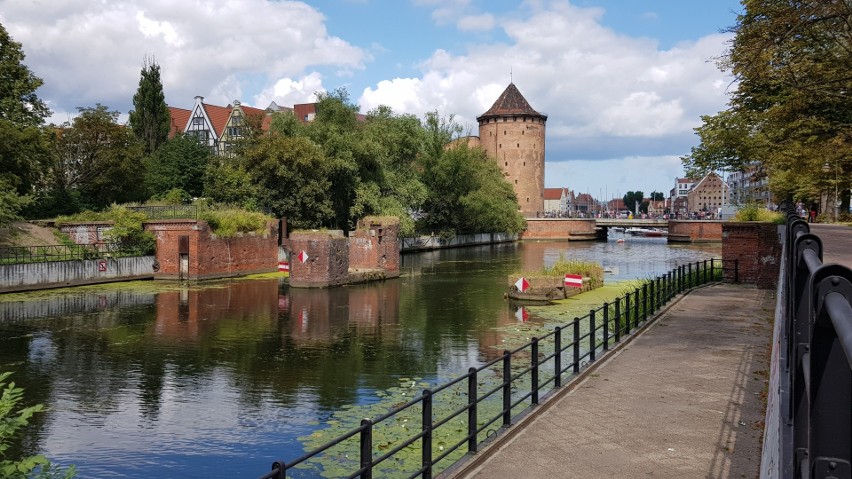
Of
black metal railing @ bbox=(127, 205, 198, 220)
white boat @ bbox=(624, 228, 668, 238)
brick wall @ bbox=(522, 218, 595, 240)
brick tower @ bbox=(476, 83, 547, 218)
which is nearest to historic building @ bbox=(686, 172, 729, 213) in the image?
white boat @ bbox=(624, 228, 668, 238)

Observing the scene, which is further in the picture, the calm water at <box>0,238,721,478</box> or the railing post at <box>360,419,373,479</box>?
the calm water at <box>0,238,721,478</box>

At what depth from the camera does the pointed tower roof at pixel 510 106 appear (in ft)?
350

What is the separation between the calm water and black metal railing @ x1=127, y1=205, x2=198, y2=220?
24.3 feet

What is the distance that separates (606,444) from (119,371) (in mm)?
12118

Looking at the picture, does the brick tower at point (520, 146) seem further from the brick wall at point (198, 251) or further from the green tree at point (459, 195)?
the brick wall at point (198, 251)

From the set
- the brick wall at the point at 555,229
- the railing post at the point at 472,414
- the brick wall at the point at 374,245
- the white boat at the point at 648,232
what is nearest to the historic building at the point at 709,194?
the white boat at the point at 648,232

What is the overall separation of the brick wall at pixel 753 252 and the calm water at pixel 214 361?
851 cm

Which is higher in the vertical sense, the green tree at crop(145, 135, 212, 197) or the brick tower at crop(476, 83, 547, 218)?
the brick tower at crop(476, 83, 547, 218)

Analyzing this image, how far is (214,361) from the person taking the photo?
1728 centimetres

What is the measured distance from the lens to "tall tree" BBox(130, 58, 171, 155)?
63.5 meters

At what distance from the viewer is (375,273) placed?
37562 mm

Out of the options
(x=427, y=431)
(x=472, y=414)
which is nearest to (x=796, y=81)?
(x=472, y=414)

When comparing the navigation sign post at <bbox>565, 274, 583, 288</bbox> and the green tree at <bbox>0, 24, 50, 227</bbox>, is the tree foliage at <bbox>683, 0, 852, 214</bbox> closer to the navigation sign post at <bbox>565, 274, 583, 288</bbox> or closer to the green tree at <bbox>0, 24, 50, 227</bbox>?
the navigation sign post at <bbox>565, 274, 583, 288</bbox>

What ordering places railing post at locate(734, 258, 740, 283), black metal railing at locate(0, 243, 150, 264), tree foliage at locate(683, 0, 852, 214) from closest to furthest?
tree foliage at locate(683, 0, 852, 214) → railing post at locate(734, 258, 740, 283) → black metal railing at locate(0, 243, 150, 264)
